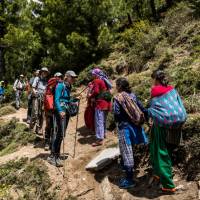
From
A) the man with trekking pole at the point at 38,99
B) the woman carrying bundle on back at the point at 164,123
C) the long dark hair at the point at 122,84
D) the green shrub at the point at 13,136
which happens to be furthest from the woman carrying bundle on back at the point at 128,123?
the green shrub at the point at 13,136

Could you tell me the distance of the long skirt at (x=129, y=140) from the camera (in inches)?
282

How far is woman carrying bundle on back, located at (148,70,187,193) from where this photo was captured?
255 inches

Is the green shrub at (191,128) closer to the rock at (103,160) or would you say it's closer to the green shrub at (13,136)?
the rock at (103,160)

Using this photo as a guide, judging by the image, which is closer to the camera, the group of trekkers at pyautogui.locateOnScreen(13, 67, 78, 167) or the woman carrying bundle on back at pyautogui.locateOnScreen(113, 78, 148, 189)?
the woman carrying bundle on back at pyautogui.locateOnScreen(113, 78, 148, 189)

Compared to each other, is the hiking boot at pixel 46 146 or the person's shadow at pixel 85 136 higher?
the person's shadow at pixel 85 136

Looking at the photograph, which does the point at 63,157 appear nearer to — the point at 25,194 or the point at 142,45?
the point at 25,194

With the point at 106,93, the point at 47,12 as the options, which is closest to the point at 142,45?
the point at 47,12

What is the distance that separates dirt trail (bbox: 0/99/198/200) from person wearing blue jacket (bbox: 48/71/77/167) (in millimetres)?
261

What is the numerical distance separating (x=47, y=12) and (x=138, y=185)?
1553cm

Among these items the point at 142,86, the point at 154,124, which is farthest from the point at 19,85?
the point at 154,124

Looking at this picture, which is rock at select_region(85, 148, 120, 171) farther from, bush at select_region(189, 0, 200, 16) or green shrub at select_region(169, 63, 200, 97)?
bush at select_region(189, 0, 200, 16)

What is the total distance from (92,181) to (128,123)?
1578 mm

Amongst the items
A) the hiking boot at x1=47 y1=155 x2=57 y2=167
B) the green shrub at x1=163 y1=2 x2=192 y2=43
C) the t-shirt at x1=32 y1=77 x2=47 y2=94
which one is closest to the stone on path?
the hiking boot at x1=47 y1=155 x2=57 y2=167

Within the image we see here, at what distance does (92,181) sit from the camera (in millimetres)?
8133
